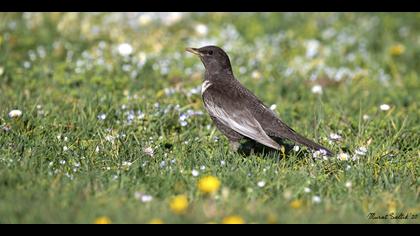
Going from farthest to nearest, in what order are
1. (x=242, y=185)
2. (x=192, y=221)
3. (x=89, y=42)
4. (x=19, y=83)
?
(x=89, y=42) → (x=19, y=83) → (x=242, y=185) → (x=192, y=221)

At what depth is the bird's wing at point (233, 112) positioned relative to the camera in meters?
6.07

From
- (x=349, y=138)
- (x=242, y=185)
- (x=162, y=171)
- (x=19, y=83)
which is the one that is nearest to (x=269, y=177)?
(x=242, y=185)

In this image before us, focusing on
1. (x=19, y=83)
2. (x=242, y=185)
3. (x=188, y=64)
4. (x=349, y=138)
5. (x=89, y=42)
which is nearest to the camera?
(x=242, y=185)

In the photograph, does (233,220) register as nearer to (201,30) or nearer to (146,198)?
(146,198)

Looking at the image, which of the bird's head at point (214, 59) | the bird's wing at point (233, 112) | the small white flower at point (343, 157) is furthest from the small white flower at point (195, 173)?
the bird's head at point (214, 59)

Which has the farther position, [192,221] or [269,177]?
→ [269,177]

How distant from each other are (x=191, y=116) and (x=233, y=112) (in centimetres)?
107

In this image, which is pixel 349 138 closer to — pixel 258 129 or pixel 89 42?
pixel 258 129

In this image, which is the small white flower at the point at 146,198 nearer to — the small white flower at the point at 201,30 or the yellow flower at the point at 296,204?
the yellow flower at the point at 296,204

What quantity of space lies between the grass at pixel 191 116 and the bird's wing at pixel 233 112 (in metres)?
0.24

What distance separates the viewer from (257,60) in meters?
9.85

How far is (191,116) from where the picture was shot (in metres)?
7.25

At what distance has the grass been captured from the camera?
15.3ft

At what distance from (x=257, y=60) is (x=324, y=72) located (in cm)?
104
